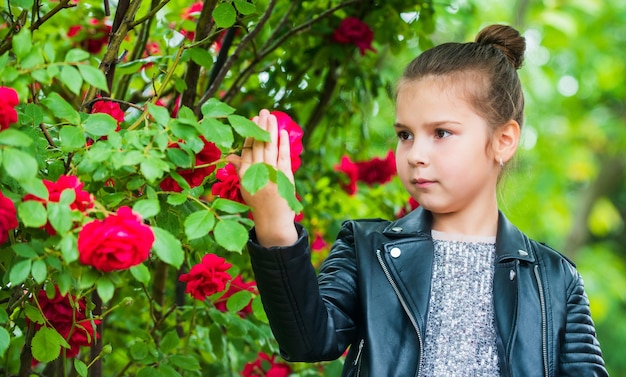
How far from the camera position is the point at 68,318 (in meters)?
1.57

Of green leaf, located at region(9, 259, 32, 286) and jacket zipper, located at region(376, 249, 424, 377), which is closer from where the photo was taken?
green leaf, located at region(9, 259, 32, 286)

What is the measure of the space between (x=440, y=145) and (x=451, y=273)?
0.28 meters

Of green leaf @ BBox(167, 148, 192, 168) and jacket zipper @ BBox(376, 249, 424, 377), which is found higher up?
green leaf @ BBox(167, 148, 192, 168)

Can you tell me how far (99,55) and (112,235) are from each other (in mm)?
1805

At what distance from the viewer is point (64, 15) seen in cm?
259

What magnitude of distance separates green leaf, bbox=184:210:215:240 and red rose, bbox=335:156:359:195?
5.56 feet

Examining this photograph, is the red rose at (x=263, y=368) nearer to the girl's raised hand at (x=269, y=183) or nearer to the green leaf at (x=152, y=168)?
the girl's raised hand at (x=269, y=183)

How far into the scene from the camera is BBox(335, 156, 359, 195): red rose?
2936 millimetres

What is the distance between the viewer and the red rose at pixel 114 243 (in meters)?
1.08

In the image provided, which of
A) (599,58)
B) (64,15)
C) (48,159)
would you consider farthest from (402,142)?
(599,58)

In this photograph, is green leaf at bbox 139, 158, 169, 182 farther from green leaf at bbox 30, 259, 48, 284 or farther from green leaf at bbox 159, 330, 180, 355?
green leaf at bbox 159, 330, 180, 355

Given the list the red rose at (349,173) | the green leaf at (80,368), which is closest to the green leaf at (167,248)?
the green leaf at (80,368)

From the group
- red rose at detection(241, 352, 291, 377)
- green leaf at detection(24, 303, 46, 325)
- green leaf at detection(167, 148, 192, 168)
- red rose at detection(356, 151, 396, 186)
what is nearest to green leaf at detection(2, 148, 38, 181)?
green leaf at detection(167, 148, 192, 168)

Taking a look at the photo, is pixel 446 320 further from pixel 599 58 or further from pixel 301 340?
pixel 599 58
